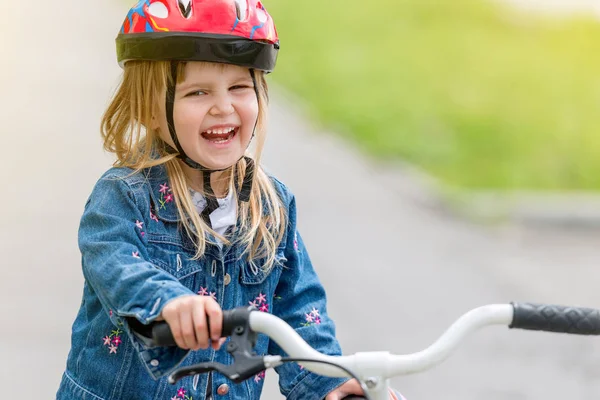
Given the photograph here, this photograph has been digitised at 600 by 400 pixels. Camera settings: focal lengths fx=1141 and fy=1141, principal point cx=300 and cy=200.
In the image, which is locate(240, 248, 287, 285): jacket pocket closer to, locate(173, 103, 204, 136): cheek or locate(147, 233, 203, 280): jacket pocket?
locate(147, 233, 203, 280): jacket pocket

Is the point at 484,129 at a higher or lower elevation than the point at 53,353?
higher

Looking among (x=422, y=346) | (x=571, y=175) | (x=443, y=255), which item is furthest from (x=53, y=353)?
(x=571, y=175)

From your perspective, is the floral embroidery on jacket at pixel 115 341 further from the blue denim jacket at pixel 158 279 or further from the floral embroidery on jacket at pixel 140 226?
the floral embroidery on jacket at pixel 140 226

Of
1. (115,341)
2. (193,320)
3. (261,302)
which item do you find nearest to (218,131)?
(261,302)

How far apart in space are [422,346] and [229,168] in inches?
139

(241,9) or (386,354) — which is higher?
(241,9)

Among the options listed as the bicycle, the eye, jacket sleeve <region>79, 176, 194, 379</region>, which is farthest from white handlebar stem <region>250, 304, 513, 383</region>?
the eye

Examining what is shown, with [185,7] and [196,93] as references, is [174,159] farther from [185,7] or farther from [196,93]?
[185,7]

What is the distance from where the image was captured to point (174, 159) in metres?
3.26

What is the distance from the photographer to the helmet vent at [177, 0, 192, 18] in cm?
311

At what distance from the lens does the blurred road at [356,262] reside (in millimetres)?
6379

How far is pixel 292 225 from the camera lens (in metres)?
3.43

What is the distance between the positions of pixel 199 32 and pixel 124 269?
0.71 m

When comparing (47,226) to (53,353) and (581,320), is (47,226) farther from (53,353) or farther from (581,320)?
(581,320)
